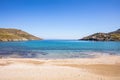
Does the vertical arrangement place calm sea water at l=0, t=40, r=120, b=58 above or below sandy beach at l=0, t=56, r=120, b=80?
below

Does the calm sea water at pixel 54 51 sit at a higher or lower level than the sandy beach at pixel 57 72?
lower

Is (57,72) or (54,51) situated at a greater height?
(57,72)

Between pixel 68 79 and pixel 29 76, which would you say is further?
pixel 29 76

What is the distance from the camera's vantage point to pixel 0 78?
52.7ft

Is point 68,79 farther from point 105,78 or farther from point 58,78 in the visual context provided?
point 105,78

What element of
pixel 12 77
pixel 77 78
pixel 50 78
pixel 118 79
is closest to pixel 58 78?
pixel 50 78

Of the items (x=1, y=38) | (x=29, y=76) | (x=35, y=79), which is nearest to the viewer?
(x=35, y=79)

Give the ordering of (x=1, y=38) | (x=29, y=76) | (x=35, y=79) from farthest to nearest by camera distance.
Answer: (x=1, y=38)
(x=29, y=76)
(x=35, y=79)

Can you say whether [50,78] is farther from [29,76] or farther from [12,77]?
[12,77]

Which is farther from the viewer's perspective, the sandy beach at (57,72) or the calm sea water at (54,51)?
the calm sea water at (54,51)

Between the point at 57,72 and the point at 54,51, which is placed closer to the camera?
the point at 57,72

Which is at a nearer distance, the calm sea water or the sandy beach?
the sandy beach

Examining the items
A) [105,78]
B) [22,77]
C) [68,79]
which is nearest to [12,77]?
[22,77]

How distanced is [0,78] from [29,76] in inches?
103
